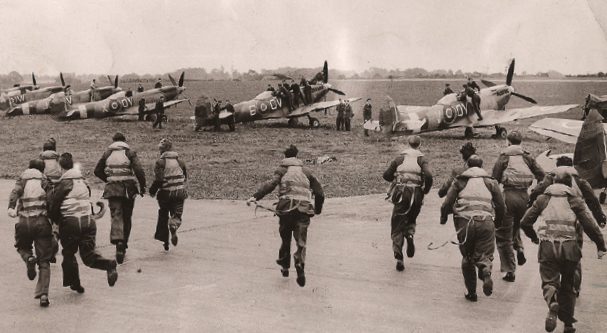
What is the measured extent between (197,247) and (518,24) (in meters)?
19.0

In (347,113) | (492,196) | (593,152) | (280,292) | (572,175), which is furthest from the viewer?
(347,113)

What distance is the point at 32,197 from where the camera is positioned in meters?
7.81

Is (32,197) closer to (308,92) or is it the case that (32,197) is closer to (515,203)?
(515,203)

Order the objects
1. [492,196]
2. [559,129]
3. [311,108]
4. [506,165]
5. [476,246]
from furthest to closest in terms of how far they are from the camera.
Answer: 1. [311,108]
2. [559,129]
3. [506,165]
4. [492,196]
5. [476,246]

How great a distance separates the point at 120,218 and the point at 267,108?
78.0 ft

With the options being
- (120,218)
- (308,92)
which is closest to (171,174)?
(120,218)

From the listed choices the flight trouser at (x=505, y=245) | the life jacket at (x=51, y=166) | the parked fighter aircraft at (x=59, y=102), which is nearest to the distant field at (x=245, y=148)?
the parked fighter aircraft at (x=59, y=102)

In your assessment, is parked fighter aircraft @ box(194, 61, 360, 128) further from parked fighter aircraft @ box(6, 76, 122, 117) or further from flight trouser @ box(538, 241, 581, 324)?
flight trouser @ box(538, 241, 581, 324)

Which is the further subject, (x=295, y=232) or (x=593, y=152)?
(x=593, y=152)

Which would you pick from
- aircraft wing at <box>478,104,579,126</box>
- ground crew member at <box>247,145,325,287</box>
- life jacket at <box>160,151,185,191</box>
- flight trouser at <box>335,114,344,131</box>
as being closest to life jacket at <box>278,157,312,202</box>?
ground crew member at <box>247,145,325,287</box>

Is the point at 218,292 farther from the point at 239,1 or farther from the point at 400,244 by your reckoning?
the point at 239,1

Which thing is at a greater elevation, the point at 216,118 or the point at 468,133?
the point at 216,118

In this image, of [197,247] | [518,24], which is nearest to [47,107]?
[518,24]

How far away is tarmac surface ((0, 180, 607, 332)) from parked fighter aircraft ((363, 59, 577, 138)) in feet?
45.9
